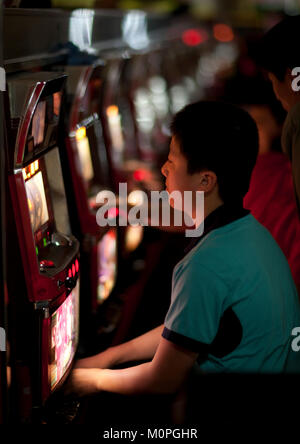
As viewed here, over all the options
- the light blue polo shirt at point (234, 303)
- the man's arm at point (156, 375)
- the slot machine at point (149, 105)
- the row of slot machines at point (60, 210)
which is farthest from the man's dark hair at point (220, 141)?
the slot machine at point (149, 105)

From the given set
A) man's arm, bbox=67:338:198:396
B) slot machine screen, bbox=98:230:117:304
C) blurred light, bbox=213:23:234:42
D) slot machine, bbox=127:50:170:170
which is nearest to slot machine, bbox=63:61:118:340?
slot machine screen, bbox=98:230:117:304

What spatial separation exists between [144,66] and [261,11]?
10.2 metres

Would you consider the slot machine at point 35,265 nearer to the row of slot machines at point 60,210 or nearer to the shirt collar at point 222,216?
the row of slot machines at point 60,210

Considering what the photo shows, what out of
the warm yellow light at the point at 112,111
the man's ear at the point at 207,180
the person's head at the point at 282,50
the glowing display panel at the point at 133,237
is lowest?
the glowing display panel at the point at 133,237

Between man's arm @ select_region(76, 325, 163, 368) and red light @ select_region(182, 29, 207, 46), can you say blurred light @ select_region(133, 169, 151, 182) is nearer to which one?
man's arm @ select_region(76, 325, 163, 368)

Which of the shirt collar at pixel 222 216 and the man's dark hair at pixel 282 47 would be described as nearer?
the shirt collar at pixel 222 216

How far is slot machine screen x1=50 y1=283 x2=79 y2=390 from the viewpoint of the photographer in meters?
2.78

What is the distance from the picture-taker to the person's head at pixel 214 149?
195 centimetres

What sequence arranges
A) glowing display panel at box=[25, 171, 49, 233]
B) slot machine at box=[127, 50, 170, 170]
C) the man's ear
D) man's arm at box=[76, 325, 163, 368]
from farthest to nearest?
slot machine at box=[127, 50, 170, 170], glowing display panel at box=[25, 171, 49, 233], man's arm at box=[76, 325, 163, 368], the man's ear

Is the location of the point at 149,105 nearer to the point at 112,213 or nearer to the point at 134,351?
the point at 112,213

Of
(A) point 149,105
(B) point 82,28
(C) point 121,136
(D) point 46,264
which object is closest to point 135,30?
(A) point 149,105

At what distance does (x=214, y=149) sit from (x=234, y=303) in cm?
45

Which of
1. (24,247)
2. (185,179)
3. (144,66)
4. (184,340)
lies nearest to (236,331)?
(184,340)

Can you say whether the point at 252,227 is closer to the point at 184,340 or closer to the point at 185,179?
the point at 185,179
